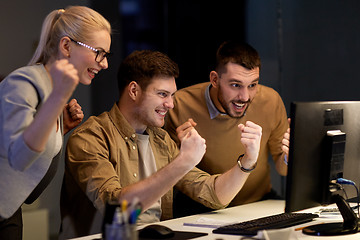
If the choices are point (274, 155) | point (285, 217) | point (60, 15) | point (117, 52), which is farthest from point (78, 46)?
point (274, 155)

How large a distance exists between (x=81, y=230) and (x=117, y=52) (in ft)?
3.99

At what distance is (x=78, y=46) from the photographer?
6.48ft

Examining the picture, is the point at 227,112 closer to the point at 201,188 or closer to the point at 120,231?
the point at 201,188

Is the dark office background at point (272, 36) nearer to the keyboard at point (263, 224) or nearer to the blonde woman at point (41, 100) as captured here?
the blonde woman at point (41, 100)

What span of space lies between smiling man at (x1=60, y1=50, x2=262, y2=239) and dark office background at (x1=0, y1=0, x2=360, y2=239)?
2.44 feet

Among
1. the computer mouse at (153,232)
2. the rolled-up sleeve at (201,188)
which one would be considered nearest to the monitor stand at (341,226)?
the computer mouse at (153,232)

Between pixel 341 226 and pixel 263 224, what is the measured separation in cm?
28

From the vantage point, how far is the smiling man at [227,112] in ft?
9.06

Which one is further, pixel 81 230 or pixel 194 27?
pixel 194 27

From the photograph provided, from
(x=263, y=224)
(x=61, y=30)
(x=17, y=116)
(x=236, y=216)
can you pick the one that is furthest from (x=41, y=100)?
(x=236, y=216)

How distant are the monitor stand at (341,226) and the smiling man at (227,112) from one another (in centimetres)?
91

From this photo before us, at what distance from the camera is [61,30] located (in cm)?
198

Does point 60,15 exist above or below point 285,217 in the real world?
above

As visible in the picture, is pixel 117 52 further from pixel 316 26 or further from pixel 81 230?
pixel 316 26
